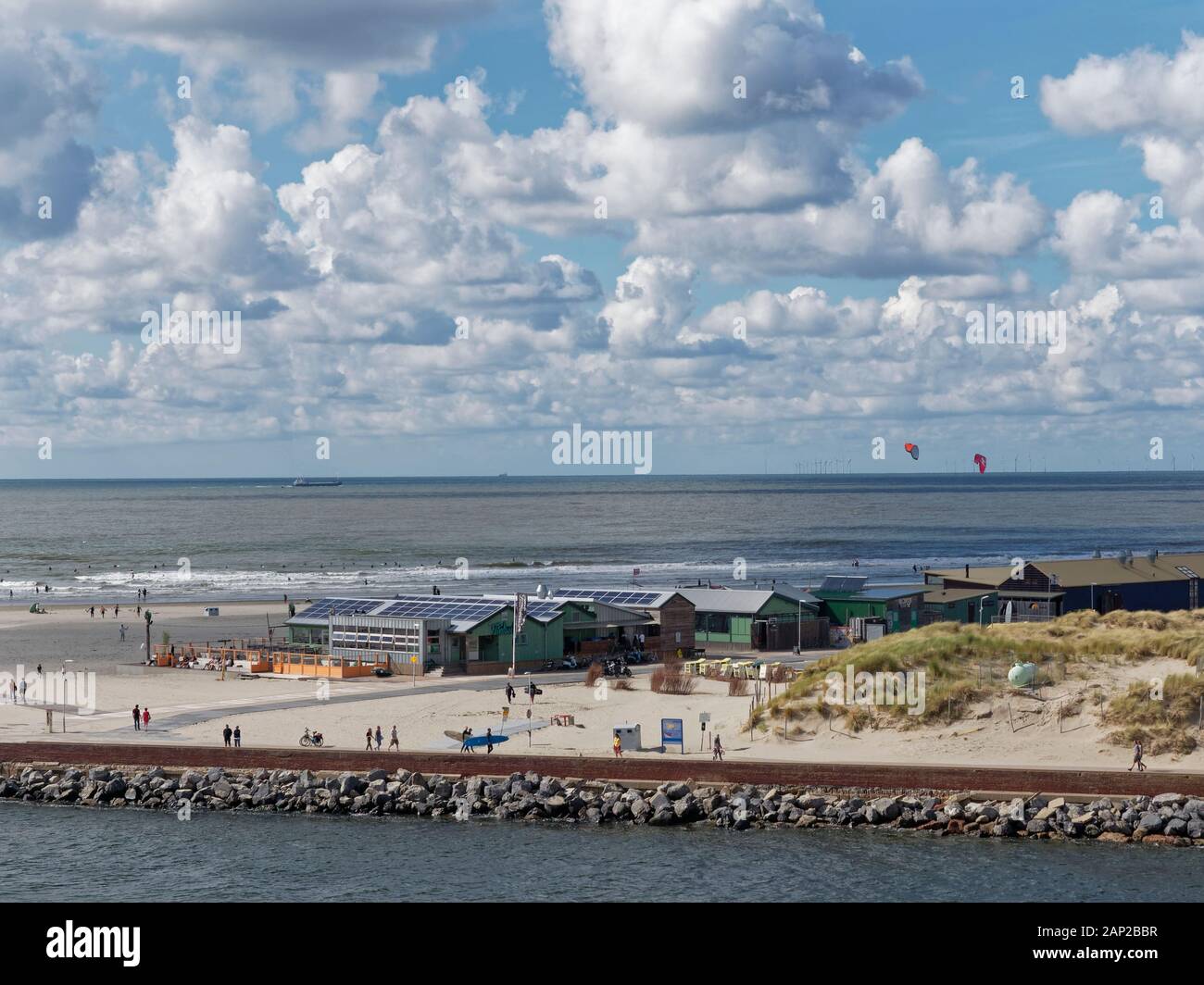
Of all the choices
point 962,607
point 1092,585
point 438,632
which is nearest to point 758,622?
point 962,607

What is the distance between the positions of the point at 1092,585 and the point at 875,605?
1086 centimetres

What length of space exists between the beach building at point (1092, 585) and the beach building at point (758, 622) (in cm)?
867

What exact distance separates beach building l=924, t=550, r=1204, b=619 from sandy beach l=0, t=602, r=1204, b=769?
836 inches

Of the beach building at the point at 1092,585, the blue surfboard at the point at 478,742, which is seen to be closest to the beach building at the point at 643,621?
the beach building at the point at 1092,585

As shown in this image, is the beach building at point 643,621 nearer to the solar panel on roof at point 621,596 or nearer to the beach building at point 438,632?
the solar panel on roof at point 621,596

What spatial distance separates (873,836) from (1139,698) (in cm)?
1093

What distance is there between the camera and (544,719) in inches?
1950

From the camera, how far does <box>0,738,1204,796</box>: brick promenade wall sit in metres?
38.6

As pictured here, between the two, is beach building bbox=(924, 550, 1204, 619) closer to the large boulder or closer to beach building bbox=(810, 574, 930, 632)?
beach building bbox=(810, 574, 930, 632)

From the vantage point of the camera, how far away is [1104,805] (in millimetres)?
37500

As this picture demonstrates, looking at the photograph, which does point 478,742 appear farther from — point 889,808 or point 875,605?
point 875,605

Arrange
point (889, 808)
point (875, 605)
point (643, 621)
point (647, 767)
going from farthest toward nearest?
point (875, 605) → point (643, 621) → point (647, 767) → point (889, 808)
